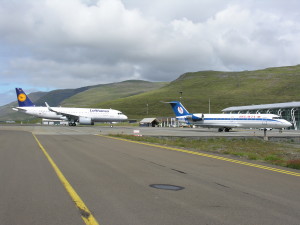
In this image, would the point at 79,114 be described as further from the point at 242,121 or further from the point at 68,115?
the point at 242,121

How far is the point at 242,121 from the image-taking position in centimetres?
5506

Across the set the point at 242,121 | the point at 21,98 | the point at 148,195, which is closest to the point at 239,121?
the point at 242,121

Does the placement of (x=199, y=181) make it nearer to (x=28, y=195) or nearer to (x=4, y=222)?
(x=28, y=195)

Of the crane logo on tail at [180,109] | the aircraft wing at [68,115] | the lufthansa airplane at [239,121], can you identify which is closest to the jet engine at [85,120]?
the aircraft wing at [68,115]

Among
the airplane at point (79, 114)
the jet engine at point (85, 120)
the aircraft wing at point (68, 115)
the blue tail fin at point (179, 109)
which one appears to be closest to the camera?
the blue tail fin at point (179, 109)

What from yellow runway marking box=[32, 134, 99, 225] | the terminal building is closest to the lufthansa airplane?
the terminal building

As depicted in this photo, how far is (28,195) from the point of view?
802cm

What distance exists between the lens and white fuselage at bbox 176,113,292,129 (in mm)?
52981

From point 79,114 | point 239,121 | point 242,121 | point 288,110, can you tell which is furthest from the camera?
point 79,114

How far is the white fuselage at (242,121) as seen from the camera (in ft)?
174

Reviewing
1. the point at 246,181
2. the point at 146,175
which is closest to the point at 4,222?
the point at 146,175

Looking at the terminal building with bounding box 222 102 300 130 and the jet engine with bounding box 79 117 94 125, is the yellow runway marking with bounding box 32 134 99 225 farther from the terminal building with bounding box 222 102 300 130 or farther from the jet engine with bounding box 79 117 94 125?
the terminal building with bounding box 222 102 300 130

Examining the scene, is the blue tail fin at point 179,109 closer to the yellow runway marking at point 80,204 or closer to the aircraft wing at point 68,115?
the aircraft wing at point 68,115

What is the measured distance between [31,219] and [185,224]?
108 inches
